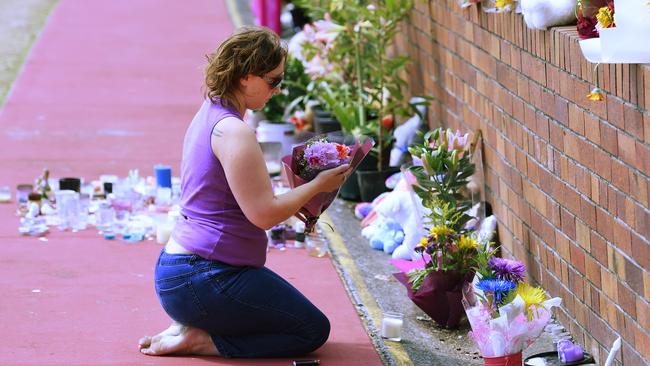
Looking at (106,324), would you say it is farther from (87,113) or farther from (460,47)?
(87,113)

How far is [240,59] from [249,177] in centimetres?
51

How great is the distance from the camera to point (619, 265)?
4.62 m

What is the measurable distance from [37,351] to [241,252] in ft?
3.30

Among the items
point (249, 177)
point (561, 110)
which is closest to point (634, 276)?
point (561, 110)

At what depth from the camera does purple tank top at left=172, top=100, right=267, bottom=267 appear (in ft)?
16.4

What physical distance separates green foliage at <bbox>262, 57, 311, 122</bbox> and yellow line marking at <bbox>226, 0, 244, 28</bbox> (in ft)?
19.9

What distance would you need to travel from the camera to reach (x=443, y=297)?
5582mm

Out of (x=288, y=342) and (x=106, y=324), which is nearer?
(x=288, y=342)

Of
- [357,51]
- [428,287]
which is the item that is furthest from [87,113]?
[428,287]

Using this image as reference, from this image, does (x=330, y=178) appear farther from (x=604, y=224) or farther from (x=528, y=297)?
(x=604, y=224)

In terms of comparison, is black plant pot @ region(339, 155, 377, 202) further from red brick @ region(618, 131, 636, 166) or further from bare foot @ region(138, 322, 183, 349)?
red brick @ region(618, 131, 636, 166)

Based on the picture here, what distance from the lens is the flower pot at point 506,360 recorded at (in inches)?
189

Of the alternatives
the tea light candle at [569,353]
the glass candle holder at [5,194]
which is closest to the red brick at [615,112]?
the tea light candle at [569,353]

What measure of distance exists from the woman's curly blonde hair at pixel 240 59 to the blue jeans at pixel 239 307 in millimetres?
715
